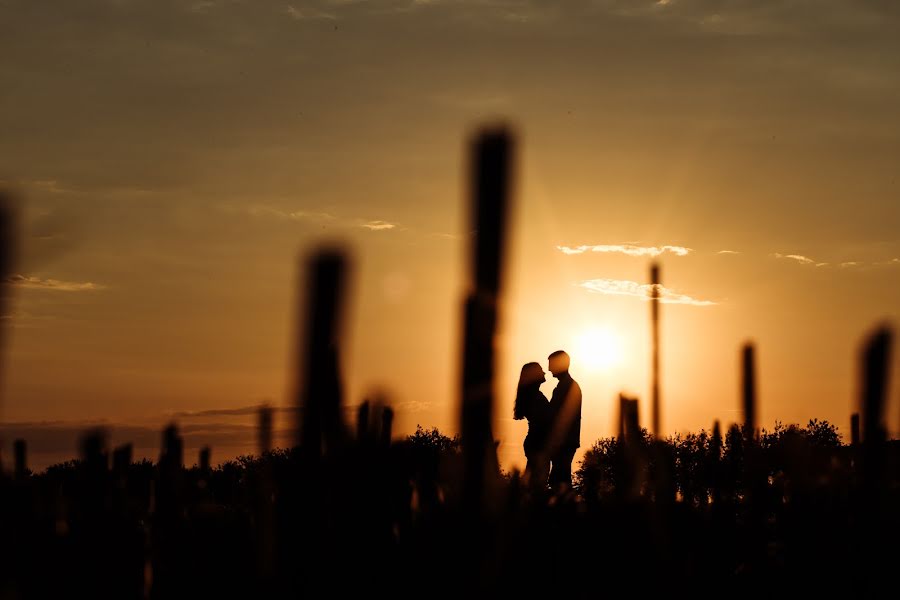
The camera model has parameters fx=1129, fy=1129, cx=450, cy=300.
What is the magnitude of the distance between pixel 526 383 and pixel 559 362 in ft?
2.19

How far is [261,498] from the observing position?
26.5 ft

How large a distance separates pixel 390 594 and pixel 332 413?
175 centimetres

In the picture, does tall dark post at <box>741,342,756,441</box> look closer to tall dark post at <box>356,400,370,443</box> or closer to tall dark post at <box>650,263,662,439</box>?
tall dark post at <box>356,400,370,443</box>

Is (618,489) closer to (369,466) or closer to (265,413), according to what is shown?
(369,466)

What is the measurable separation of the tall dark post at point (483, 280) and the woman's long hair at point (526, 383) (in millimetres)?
9638

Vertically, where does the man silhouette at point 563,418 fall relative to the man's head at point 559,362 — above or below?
below

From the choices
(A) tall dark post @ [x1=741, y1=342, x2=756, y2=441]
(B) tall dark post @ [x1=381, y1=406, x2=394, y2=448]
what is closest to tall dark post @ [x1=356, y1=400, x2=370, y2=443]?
(B) tall dark post @ [x1=381, y1=406, x2=394, y2=448]

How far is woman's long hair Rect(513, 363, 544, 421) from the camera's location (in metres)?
15.7

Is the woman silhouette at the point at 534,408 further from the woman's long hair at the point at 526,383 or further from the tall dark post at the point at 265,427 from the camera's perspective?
the tall dark post at the point at 265,427

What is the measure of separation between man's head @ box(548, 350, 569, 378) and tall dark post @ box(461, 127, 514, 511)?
925 centimetres

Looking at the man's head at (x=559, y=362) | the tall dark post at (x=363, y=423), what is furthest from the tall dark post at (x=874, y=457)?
the man's head at (x=559, y=362)

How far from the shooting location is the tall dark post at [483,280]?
5812 millimetres

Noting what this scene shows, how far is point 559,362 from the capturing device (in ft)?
50.2

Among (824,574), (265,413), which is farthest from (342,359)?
(824,574)
